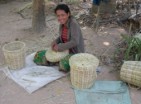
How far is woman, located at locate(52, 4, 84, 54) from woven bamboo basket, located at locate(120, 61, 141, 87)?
0.67m

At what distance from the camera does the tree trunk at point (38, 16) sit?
15.6ft

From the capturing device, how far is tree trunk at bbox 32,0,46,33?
476cm

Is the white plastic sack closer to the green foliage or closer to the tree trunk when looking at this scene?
the green foliage

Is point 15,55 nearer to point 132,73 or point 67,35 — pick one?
point 67,35

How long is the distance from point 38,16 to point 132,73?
2.21m

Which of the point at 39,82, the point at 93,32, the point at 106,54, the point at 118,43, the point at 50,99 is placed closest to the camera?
the point at 50,99

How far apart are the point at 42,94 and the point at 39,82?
0.72 feet

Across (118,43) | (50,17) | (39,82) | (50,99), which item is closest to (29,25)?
(50,17)

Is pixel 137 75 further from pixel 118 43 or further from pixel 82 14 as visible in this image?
pixel 82 14

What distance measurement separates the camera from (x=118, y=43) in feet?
14.9

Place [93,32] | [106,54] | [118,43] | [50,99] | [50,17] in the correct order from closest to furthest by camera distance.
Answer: [50,99], [106,54], [118,43], [93,32], [50,17]

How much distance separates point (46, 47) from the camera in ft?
14.6

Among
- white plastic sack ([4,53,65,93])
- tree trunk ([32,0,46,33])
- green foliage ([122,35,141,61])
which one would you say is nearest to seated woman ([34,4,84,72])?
white plastic sack ([4,53,65,93])

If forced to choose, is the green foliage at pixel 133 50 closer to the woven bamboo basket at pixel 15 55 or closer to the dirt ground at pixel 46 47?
the dirt ground at pixel 46 47
